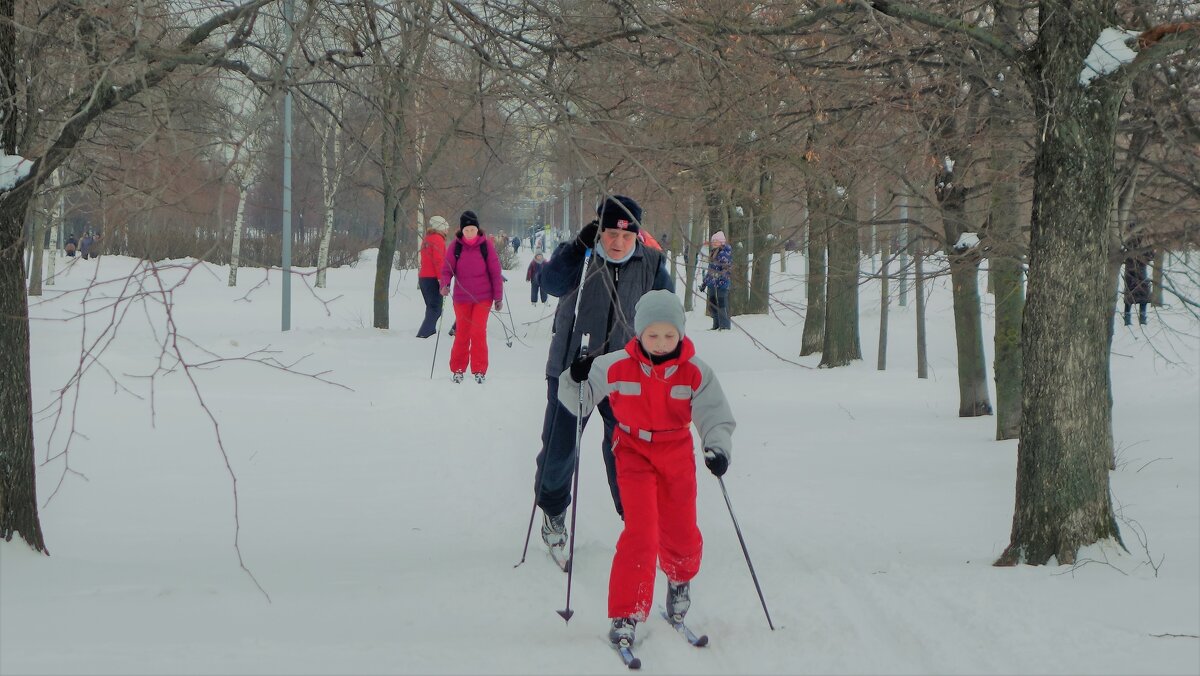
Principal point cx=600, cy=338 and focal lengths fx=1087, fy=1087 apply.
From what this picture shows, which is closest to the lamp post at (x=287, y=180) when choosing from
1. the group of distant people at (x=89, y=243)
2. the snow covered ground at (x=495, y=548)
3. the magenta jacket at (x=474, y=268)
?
the group of distant people at (x=89, y=243)

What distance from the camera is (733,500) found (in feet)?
23.9

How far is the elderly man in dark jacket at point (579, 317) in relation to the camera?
5.17 m

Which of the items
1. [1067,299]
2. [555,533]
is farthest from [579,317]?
[1067,299]

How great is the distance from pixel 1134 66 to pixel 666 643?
10.6 feet

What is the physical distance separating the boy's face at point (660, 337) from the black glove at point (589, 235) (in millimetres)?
981

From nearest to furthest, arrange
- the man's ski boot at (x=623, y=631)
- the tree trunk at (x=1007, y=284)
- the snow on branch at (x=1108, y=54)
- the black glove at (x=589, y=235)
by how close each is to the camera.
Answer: the man's ski boot at (x=623, y=631), the snow on branch at (x=1108, y=54), the black glove at (x=589, y=235), the tree trunk at (x=1007, y=284)

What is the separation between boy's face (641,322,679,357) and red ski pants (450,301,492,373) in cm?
730

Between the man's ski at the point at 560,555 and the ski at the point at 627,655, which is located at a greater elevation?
the man's ski at the point at 560,555

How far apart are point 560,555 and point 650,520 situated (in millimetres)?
1316

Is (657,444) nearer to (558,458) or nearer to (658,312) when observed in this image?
(658,312)

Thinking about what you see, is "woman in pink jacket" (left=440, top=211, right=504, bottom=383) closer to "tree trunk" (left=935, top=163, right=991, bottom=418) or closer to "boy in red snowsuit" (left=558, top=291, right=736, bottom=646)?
"tree trunk" (left=935, top=163, right=991, bottom=418)

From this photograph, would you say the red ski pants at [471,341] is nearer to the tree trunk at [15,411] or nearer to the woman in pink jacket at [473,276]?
the woman in pink jacket at [473,276]

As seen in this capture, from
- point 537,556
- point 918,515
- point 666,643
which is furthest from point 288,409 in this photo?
point 666,643

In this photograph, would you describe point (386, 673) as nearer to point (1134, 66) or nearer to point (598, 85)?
point (598, 85)
